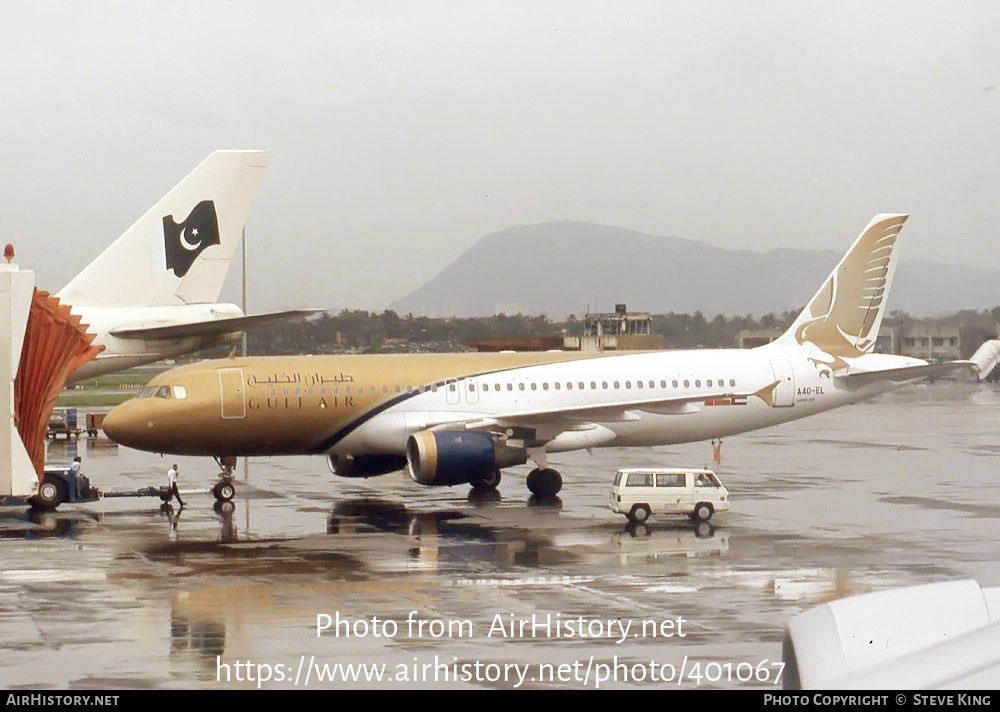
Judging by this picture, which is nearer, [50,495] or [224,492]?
[50,495]

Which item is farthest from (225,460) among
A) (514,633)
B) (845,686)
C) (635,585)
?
(845,686)

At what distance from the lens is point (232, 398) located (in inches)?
1196

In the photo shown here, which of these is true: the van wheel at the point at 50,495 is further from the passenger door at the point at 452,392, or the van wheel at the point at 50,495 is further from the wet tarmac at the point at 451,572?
the passenger door at the point at 452,392

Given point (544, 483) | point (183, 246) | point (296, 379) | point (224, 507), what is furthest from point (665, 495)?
point (183, 246)

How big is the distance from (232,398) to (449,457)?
5384mm

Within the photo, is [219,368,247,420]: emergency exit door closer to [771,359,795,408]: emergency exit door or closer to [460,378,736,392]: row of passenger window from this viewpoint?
[460,378,736,392]: row of passenger window

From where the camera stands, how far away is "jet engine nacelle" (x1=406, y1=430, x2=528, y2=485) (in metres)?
29.2

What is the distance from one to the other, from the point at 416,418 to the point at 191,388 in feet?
17.7

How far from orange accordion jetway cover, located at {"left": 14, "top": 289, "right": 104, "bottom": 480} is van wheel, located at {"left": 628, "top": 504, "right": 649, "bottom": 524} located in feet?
41.9

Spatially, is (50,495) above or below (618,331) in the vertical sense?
below

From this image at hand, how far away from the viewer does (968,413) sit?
6262cm

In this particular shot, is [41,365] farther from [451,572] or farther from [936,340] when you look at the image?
[936,340]

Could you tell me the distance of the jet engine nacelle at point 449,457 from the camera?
95.7 feet

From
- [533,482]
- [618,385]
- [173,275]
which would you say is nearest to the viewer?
[533,482]
